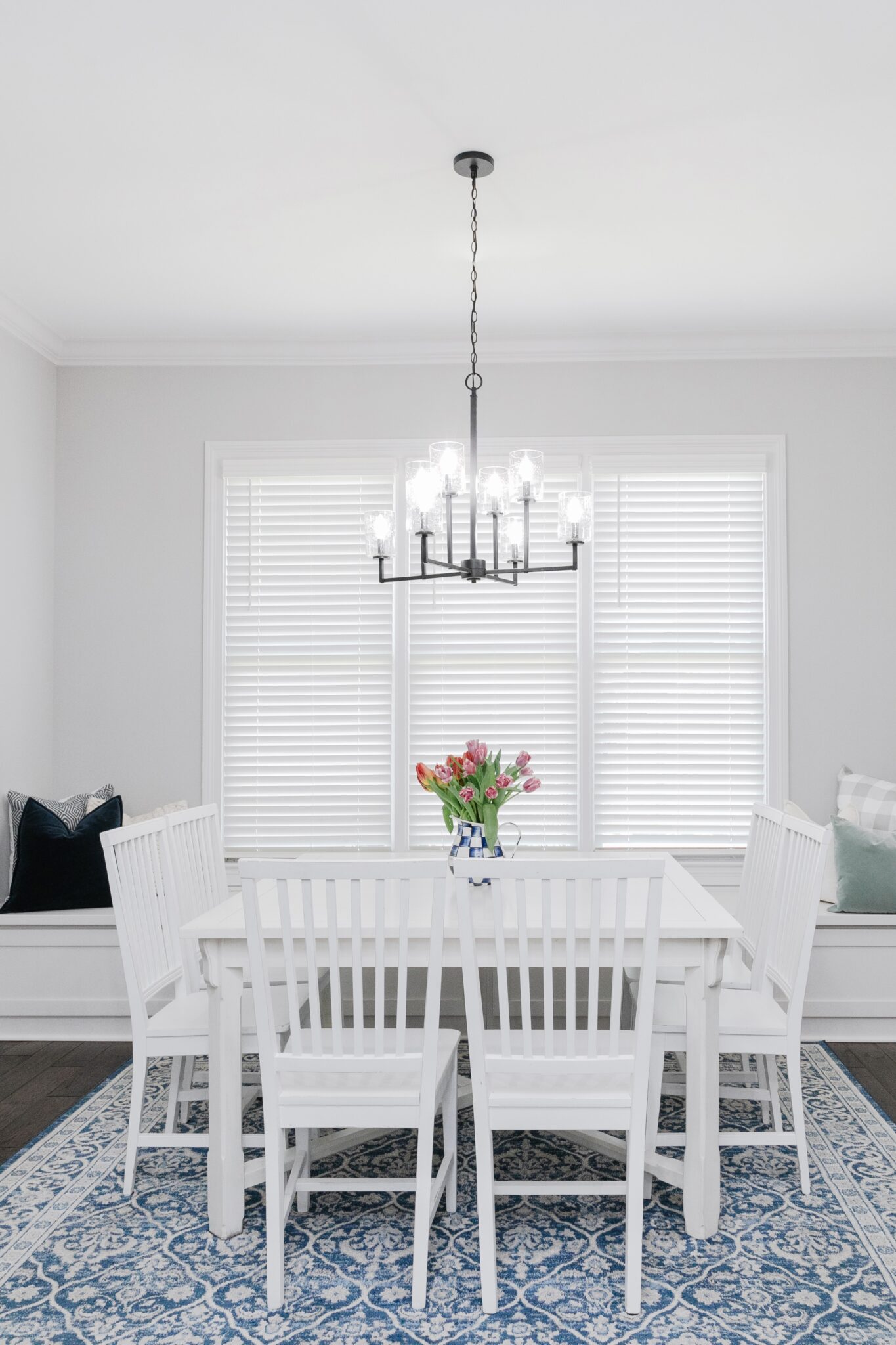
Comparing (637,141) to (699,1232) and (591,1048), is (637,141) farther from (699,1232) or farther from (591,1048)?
(699,1232)

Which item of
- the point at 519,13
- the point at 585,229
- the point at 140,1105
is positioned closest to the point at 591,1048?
the point at 140,1105

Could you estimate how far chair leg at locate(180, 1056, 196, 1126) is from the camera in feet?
9.98

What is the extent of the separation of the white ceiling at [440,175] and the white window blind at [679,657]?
0.71m

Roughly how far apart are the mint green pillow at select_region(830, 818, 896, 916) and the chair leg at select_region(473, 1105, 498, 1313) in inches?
88.9

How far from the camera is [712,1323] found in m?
2.10

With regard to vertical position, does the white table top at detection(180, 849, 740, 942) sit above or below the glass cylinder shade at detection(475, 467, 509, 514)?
below

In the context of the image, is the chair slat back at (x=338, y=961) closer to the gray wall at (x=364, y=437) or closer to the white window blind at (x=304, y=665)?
the white window blind at (x=304, y=665)

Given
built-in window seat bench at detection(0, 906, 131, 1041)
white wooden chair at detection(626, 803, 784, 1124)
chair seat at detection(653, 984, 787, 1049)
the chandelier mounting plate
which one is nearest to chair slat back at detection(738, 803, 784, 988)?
white wooden chair at detection(626, 803, 784, 1124)

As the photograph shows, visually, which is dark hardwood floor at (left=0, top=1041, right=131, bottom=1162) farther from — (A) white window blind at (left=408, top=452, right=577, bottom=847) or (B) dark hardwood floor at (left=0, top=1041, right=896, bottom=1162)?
(A) white window blind at (left=408, top=452, right=577, bottom=847)

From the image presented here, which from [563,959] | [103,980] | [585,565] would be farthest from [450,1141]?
[585,565]

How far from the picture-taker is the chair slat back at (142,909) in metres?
2.68

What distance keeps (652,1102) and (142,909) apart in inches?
58.9

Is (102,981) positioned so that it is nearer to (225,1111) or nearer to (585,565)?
(225,1111)

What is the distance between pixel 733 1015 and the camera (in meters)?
2.73
